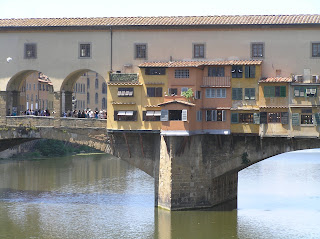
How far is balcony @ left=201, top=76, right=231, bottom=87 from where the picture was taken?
53938 millimetres

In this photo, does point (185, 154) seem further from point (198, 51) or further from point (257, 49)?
point (257, 49)

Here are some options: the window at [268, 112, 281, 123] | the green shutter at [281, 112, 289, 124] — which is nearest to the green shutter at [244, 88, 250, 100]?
the window at [268, 112, 281, 123]

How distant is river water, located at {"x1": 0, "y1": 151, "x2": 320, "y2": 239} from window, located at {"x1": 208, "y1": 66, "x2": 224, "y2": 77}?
382 inches

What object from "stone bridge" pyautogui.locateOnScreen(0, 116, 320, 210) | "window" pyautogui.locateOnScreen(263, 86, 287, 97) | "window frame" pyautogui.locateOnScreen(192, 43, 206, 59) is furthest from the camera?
"window frame" pyautogui.locateOnScreen(192, 43, 206, 59)

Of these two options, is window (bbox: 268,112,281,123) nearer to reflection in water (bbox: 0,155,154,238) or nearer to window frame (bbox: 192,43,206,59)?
window frame (bbox: 192,43,206,59)

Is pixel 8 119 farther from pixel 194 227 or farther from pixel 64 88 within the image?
pixel 194 227

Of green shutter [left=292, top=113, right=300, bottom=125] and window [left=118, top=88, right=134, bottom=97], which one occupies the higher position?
window [left=118, top=88, right=134, bottom=97]

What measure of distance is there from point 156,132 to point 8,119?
43.2ft

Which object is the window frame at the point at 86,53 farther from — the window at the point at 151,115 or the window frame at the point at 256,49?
the window frame at the point at 256,49

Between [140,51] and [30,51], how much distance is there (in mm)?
8757

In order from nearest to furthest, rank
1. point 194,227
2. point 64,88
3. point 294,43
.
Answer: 1. point 194,227
2. point 294,43
3. point 64,88

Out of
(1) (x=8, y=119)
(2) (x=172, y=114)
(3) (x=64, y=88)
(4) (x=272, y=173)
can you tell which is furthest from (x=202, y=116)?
(4) (x=272, y=173)

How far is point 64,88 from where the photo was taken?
59438mm

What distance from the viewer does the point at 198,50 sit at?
55250 mm
